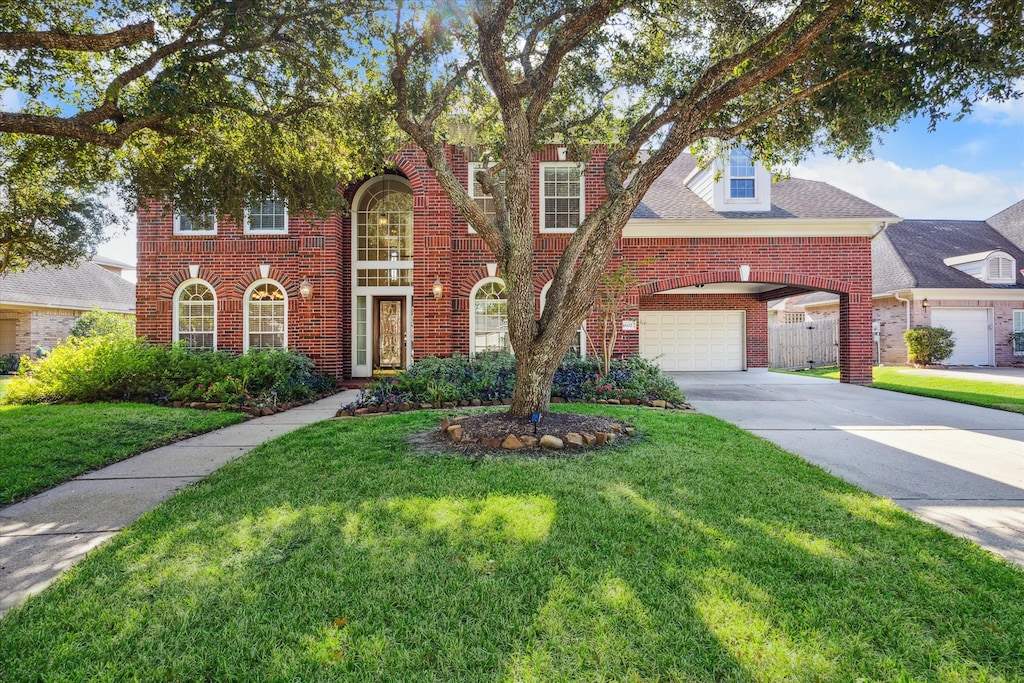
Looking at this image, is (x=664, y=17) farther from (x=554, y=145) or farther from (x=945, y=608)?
(x=945, y=608)

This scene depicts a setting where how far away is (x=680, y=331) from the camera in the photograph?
624 inches

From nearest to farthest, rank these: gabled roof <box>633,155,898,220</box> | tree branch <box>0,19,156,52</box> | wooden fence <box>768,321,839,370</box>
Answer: tree branch <box>0,19,156,52</box> → gabled roof <box>633,155,898,220</box> → wooden fence <box>768,321,839,370</box>

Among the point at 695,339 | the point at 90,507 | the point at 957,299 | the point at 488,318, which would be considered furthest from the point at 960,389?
the point at 90,507

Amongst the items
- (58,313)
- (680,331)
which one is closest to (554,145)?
(680,331)

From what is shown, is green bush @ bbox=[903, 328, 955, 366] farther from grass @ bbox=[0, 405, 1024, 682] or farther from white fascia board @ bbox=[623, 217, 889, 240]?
grass @ bbox=[0, 405, 1024, 682]

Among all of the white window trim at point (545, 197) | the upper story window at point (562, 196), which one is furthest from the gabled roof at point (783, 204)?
the upper story window at point (562, 196)

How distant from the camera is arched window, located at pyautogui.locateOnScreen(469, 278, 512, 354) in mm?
11109

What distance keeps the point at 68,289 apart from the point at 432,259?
58.8ft

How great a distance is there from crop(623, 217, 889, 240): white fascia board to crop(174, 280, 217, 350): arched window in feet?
32.4

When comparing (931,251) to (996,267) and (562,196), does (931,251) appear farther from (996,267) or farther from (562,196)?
(562,196)

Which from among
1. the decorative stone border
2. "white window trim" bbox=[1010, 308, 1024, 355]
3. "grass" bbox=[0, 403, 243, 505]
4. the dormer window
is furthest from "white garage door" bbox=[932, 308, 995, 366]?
"grass" bbox=[0, 403, 243, 505]

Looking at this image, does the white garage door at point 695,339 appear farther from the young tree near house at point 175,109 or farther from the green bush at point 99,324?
the green bush at point 99,324

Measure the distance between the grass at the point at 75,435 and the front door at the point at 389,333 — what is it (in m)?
5.20

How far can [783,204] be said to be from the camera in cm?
1219
